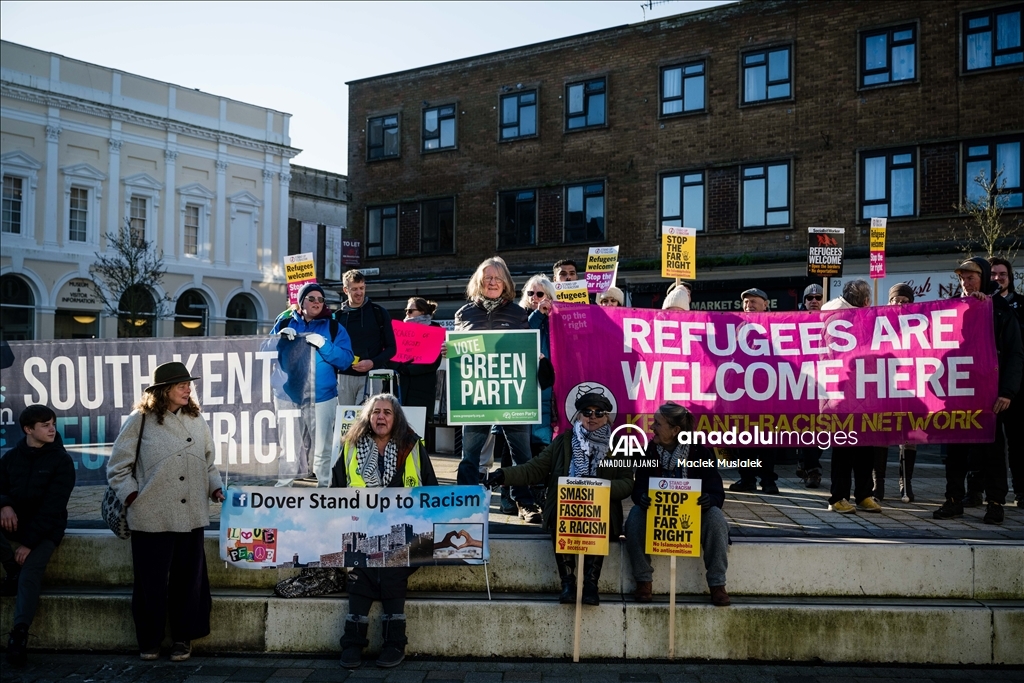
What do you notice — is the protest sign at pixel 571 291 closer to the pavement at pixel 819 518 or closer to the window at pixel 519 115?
the pavement at pixel 819 518

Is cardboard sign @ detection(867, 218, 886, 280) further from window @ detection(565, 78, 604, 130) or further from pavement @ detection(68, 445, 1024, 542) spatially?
window @ detection(565, 78, 604, 130)

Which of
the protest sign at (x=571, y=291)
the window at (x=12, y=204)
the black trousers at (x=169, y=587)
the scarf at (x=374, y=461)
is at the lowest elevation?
the black trousers at (x=169, y=587)

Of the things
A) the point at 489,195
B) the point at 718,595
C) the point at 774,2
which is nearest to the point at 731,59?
the point at 774,2

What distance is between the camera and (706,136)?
24.9 meters

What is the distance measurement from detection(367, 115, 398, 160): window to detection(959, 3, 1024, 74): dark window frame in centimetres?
1758

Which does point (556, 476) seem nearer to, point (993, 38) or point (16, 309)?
point (993, 38)

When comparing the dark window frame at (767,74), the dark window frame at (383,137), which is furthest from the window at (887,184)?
the dark window frame at (383,137)

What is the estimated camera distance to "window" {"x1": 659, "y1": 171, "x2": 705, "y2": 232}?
989 inches

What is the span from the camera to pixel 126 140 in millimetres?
37594

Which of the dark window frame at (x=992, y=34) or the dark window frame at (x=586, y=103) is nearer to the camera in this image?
the dark window frame at (x=992, y=34)

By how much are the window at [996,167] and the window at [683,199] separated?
21.7ft

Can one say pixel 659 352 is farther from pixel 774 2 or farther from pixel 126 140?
pixel 126 140

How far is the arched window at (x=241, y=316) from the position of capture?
137 feet

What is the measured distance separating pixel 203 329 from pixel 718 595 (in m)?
37.6
